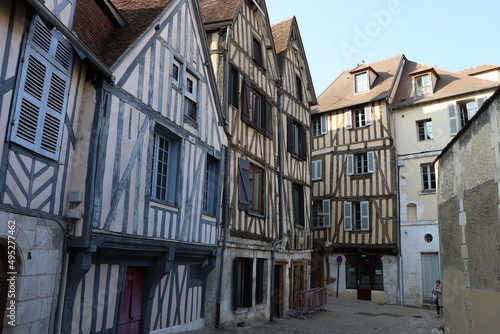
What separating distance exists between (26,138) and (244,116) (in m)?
6.19

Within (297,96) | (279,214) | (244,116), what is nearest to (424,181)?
(297,96)

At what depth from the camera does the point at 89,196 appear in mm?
5242

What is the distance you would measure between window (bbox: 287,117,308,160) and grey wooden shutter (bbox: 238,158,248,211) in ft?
9.59

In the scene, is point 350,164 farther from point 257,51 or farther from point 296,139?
point 257,51

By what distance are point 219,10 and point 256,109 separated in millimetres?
2597

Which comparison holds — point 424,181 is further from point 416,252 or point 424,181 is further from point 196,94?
point 196,94

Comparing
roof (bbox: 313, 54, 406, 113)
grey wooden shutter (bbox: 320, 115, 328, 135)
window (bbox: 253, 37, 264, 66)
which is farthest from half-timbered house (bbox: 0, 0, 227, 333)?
grey wooden shutter (bbox: 320, 115, 328, 135)

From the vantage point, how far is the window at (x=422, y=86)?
1716 centimetres

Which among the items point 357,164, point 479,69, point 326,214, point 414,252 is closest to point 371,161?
point 357,164

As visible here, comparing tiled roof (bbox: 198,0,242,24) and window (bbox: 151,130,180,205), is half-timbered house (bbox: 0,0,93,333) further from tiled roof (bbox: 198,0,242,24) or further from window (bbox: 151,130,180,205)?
tiled roof (bbox: 198,0,242,24)

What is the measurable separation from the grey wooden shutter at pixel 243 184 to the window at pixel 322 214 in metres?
8.37

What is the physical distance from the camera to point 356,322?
11555 millimetres

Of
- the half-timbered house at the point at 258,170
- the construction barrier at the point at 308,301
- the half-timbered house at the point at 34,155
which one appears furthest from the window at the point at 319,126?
the half-timbered house at the point at 34,155

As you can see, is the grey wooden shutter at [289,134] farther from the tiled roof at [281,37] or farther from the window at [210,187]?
the window at [210,187]
